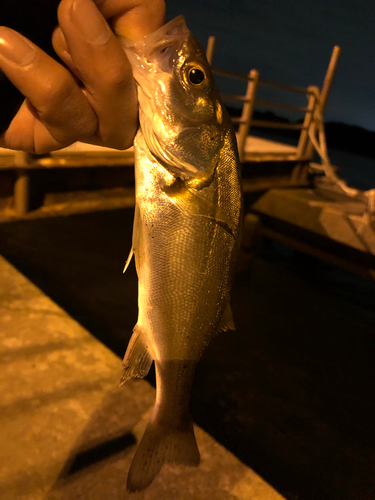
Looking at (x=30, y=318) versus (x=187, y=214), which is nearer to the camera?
(x=187, y=214)

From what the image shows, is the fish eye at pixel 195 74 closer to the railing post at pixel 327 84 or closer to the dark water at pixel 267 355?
the dark water at pixel 267 355

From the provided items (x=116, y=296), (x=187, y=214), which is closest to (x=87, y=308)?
(x=116, y=296)

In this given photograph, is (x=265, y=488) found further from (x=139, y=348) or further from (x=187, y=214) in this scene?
(x=187, y=214)

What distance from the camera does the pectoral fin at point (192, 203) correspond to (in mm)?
1557

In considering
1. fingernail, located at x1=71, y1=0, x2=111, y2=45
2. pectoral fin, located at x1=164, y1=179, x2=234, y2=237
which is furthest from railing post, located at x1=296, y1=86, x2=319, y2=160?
fingernail, located at x1=71, y1=0, x2=111, y2=45

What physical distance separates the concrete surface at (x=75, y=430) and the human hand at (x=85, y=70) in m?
1.59

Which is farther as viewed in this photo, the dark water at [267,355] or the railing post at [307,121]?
the railing post at [307,121]

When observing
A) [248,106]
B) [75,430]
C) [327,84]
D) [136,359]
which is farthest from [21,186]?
[327,84]

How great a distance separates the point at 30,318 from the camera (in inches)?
116

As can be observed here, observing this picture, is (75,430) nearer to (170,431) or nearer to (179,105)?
(170,431)

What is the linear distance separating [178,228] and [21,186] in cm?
346

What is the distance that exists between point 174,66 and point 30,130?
2.14 feet

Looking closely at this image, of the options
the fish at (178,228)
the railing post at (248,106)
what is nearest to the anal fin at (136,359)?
the fish at (178,228)

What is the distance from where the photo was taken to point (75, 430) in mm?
2109
